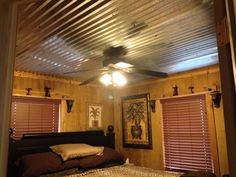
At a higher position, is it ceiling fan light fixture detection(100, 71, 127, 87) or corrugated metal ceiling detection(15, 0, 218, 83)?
corrugated metal ceiling detection(15, 0, 218, 83)

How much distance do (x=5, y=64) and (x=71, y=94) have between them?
3.62m

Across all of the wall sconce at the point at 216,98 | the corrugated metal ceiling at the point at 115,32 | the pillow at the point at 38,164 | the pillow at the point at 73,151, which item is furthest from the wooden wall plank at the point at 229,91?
the wall sconce at the point at 216,98

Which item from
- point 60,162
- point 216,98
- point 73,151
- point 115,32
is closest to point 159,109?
point 216,98

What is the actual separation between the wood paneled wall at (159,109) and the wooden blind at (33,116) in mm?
1608

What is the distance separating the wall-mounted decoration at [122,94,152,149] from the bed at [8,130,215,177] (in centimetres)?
80

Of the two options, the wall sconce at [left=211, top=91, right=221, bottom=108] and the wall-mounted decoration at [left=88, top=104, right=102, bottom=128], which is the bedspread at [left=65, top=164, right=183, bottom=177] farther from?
the wall-mounted decoration at [left=88, top=104, right=102, bottom=128]

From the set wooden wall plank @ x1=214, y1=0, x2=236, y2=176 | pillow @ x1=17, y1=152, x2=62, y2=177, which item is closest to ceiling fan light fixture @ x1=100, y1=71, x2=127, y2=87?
pillow @ x1=17, y1=152, x2=62, y2=177

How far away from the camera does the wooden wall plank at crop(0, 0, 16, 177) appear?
0.99m

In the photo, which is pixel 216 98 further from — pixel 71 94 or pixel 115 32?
pixel 71 94

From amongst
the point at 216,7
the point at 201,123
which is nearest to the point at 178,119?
the point at 201,123

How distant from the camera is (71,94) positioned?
4621 mm

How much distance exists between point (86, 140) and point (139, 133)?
1.15 m

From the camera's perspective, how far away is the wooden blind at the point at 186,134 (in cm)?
380

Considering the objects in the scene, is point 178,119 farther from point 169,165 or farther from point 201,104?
point 169,165
